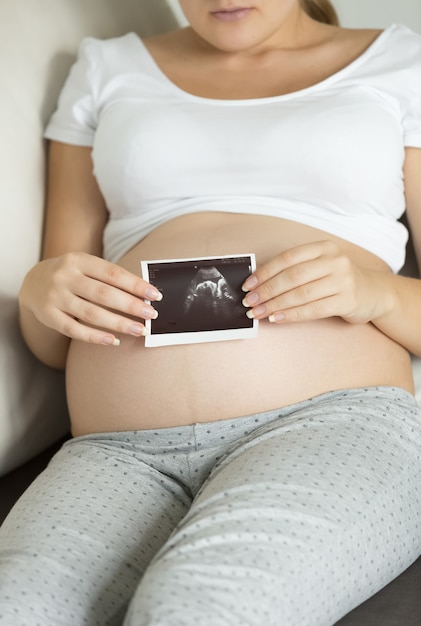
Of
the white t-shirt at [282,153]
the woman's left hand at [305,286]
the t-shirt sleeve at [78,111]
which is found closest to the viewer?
the woman's left hand at [305,286]

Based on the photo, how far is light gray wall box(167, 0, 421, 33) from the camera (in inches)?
74.8

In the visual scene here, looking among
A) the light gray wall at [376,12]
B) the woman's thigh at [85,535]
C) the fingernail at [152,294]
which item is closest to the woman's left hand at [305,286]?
the fingernail at [152,294]

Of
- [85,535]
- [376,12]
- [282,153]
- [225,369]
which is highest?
[376,12]

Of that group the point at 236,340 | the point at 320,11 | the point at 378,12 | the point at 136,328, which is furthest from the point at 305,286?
the point at 378,12

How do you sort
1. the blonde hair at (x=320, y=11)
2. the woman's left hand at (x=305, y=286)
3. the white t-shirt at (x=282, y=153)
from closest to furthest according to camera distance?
the woman's left hand at (x=305, y=286) → the white t-shirt at (x=282, y=153) → the blonde hair at (x=320, y=11)

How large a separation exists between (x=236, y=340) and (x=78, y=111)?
575 millimetres

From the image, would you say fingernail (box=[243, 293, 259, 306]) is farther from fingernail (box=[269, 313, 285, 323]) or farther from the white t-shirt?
the white t-shirt

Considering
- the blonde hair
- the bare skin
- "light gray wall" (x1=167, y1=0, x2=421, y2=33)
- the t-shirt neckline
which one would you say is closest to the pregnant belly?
the bare skin

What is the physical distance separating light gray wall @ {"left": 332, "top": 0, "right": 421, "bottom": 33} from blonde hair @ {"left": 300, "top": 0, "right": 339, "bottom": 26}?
9.5 inches

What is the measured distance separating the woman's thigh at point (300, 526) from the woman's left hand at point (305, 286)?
0.42 feet

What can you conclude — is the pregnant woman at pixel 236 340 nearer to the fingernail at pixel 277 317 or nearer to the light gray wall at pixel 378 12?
the fingernail at pixel 277 317

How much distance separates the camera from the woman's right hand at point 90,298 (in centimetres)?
113

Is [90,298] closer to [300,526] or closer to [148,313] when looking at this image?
[148,313]

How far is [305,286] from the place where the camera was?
111cm
